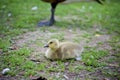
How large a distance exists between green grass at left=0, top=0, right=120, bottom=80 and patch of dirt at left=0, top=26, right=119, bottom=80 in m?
0.04

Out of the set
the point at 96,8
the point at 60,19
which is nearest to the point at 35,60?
the point at 60,19

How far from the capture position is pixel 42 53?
14.3ft

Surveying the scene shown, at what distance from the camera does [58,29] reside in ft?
19.1

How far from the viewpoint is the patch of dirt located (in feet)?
12.0

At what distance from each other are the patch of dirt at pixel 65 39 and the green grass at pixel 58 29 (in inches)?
1.8

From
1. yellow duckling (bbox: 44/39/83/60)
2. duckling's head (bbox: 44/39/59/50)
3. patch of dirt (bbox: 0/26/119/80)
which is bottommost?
patch of dirt (bbox: 0/26/119/80)

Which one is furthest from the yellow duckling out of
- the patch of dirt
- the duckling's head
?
the patch of dirt

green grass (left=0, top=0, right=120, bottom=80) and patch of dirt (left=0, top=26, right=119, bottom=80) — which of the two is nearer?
patch of dirt (left=0, top=26, right=119, bottom=80)

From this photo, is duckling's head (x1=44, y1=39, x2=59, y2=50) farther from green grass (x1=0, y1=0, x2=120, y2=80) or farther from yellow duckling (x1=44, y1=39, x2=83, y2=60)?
green grass (x1=0, y1=0, x2=120, y2=80)

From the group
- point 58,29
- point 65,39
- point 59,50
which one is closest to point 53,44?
point 59,50

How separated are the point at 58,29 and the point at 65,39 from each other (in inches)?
26.8

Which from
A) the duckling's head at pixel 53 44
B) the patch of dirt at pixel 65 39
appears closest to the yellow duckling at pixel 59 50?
the duckling's head at pixel 53 44

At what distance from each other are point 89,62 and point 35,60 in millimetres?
876

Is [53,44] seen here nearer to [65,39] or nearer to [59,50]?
[59,50]
